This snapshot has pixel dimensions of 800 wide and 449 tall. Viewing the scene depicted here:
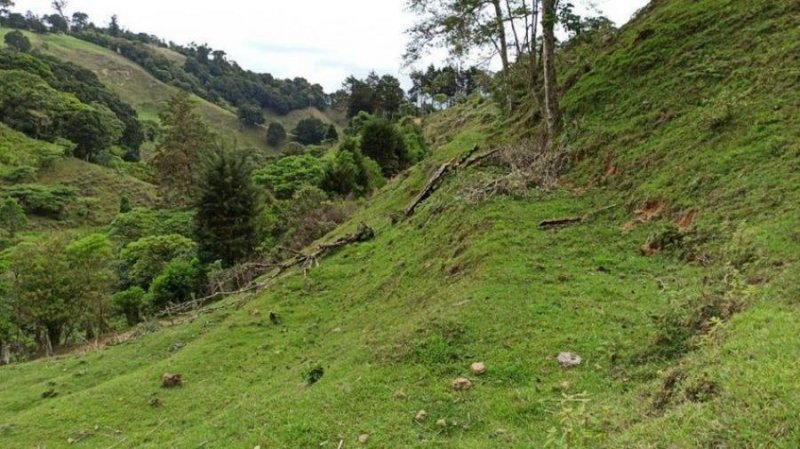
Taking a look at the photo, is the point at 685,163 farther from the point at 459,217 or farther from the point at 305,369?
the point at 305,369

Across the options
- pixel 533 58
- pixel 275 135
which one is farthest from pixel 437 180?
pixel 275 135

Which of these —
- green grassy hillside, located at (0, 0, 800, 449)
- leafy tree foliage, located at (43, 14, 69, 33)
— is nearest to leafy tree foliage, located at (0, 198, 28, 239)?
green grassy hillside, located at (0, 0, 800, 449)

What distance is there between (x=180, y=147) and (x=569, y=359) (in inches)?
2001

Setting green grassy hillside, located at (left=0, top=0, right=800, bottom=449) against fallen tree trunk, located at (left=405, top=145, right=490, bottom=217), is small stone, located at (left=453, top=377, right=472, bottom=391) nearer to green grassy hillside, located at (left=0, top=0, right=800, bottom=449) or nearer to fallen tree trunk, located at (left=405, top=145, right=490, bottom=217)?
green grassy hillside, located at (left=0, top=0, right=800, bottom=449)

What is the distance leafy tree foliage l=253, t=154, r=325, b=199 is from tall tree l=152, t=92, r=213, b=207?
42.4ft

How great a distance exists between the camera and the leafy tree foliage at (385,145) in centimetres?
3844

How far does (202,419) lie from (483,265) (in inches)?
206

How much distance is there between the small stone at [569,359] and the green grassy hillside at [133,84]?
104 meters

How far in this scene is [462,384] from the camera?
6449mm

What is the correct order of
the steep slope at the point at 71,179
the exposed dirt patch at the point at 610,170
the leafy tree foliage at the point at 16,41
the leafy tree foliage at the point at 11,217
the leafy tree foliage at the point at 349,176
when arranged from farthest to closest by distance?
the leafy tree foliage at the point at 16,41
the steep slope at the point at 71,179
the leafy tree foliage at the point at 11,217
the leafy tree foliage at the point at 349,176
the exposed dirt patch at the point at 610,170

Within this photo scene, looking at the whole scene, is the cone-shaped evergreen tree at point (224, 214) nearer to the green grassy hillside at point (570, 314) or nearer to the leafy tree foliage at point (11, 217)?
the green grassy hillside at point (570, 314)

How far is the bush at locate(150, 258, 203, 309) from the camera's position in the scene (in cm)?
2430

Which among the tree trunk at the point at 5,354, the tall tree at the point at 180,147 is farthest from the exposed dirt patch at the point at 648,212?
the tall tree at the point at 180,147

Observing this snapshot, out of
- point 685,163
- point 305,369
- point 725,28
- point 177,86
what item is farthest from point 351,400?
point 177,86
